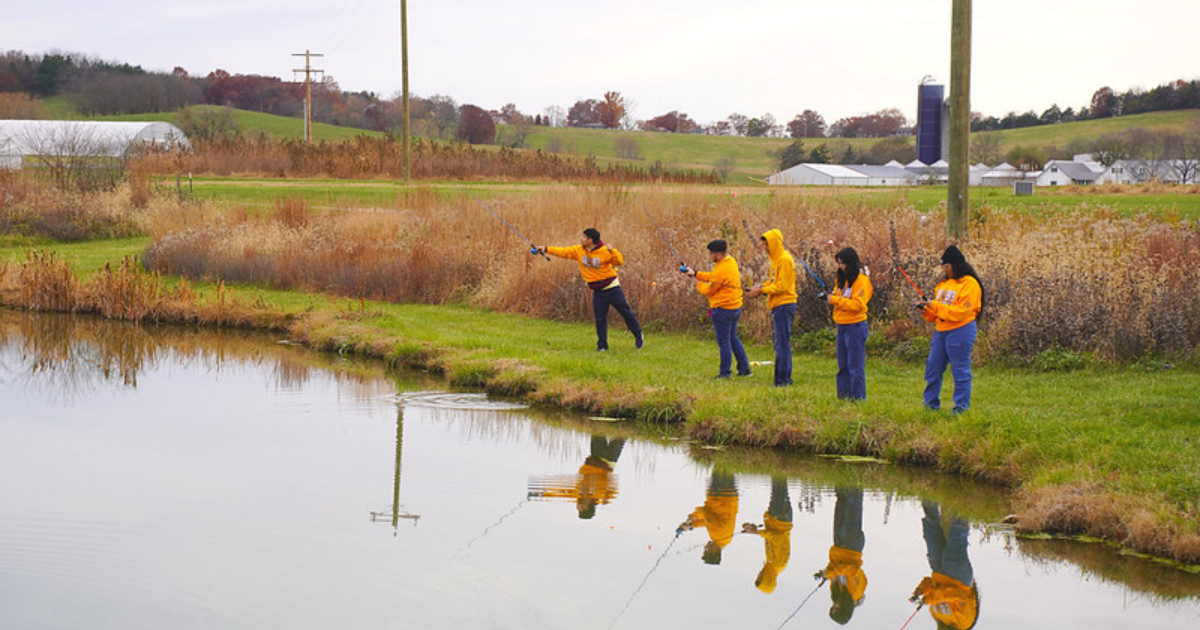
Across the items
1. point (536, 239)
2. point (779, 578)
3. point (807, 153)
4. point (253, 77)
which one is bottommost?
point (779, 578)

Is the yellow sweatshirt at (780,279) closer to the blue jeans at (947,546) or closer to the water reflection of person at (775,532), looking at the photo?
the water reflection of person at (775,532)

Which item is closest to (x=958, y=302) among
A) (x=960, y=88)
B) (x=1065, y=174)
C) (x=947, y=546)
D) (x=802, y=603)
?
(x=947, y=546)

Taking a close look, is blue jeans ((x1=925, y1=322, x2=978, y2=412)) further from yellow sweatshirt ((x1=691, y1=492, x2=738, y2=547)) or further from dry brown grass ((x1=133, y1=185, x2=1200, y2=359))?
dry brown grass ((x1=133, y1=185, x2=1200, y2=359))

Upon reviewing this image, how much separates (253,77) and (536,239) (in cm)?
11464

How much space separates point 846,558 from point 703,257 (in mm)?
10212

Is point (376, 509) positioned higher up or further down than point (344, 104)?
further down

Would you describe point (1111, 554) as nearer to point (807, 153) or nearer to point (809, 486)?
point (809, 486)

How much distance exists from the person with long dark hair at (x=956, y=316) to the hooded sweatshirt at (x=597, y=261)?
5.48 m

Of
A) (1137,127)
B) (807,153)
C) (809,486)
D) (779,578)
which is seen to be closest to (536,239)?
(809,486)

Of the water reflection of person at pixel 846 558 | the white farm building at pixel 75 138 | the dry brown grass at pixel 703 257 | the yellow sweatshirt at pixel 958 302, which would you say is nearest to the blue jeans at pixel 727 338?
the dry brown grass at pixel 703 257

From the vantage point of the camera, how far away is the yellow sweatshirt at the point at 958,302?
11.2 m

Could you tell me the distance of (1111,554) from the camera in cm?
916

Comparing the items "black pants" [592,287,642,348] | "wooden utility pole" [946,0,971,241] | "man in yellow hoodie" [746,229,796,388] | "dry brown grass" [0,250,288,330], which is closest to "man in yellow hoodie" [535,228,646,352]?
"black pants" [592,287,642,348]

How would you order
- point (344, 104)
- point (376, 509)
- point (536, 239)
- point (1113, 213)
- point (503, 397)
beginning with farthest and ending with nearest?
point (344, 104), point (536, 239), point (1113, 213), point (503, 397), point (376, 509)
